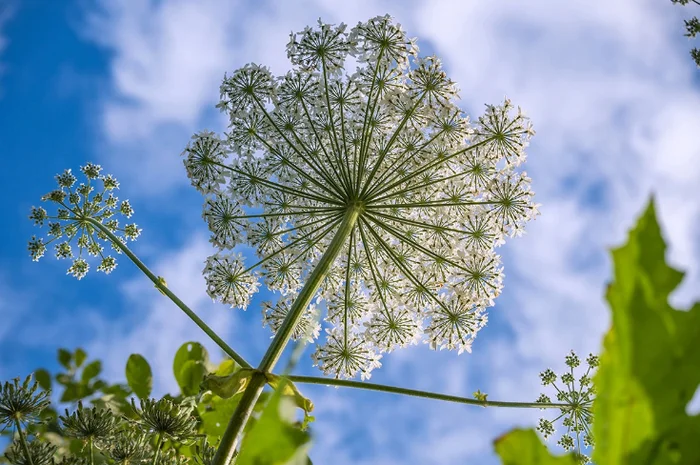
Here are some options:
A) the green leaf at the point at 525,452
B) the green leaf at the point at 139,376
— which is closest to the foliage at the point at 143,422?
the green leaf at the point at 139,376

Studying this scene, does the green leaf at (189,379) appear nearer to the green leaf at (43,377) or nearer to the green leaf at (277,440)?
the green leaf at (43,377)

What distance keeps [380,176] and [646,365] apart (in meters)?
6.13

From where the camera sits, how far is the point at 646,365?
0.79 m

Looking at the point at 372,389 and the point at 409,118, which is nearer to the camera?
the point at 372,389

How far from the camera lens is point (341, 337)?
7207 millimetres

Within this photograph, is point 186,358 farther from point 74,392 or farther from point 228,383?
point 74,392

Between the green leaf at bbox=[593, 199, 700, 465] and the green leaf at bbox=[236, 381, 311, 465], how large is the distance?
43 cm

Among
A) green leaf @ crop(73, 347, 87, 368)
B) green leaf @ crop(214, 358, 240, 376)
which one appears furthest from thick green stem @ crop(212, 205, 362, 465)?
green leaf @ crop(73, 347, 87, 368)

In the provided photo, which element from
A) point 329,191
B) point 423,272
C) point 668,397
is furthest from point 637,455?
point 423,272

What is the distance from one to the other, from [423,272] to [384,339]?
39.6 inches

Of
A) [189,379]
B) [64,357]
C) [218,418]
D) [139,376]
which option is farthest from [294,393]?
[64,357]

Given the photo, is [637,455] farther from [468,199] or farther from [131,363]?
[468,199]

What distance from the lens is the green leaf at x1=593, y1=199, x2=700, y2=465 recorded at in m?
0.76

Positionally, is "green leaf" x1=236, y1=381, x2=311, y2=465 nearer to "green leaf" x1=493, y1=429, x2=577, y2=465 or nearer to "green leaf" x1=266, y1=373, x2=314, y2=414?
"green leaf" x1=493, y1=429, x2=577, y2=465
